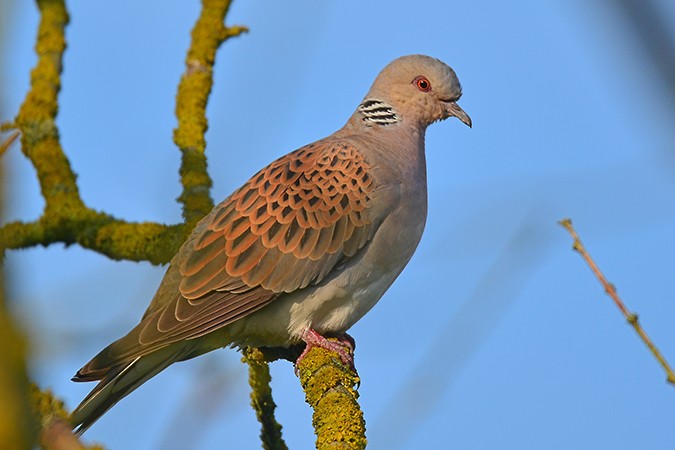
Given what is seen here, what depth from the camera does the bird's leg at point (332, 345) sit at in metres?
3.81

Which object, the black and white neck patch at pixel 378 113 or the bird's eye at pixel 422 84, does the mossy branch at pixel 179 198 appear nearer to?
the black and white neck patch at pixel 378 113


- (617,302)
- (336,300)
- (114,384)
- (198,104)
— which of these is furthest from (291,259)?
(617,302)

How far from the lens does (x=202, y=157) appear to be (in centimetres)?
454

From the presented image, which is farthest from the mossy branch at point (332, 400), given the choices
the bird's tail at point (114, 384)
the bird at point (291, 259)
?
the bird's tail at point (114, 384)

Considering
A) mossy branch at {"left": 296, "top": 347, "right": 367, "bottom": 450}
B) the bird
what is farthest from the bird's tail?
mossy branch at {"left": 296, "top": 347, "right": 367, "bottom": 450}

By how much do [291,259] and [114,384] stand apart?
927mm

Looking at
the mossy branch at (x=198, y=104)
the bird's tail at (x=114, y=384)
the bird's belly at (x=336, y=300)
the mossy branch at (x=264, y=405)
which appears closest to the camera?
the mossy branch at (x=264, y=405)

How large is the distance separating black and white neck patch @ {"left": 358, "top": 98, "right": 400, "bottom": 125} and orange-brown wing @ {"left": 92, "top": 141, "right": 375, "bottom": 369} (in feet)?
1.59

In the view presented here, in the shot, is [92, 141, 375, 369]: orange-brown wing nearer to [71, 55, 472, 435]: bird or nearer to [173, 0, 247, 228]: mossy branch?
[71, 55, 472, 435]: bird

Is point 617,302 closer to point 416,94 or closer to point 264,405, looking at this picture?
point 264,405

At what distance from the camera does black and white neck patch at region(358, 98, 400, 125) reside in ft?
15.7

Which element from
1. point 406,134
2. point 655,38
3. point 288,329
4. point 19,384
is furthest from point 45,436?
point 406,134

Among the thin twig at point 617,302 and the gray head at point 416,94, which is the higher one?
the gray head at point 416,94

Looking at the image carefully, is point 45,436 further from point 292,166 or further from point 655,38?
point 292,166
